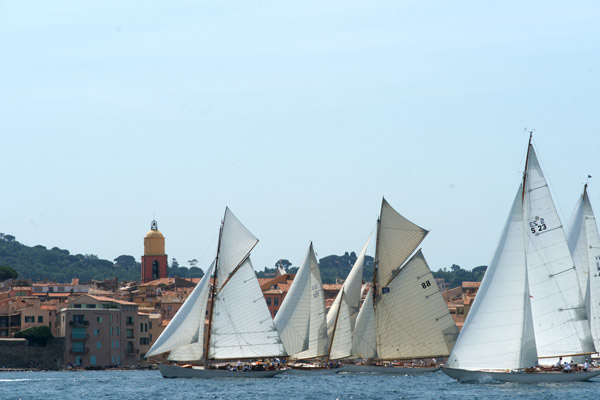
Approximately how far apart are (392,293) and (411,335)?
3.27m

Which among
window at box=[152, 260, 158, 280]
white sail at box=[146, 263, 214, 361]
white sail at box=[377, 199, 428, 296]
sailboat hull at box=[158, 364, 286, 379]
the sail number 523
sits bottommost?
sailboat hull at box=[158, 364, 286, 379]

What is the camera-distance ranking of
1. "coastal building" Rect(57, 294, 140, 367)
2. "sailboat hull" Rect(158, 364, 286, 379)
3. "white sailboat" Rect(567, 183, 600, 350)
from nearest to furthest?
1. "white sailboat" Rect(567, 183, 600, 350)
2. "sailboat hull" Rect(158, 364, 286, 379)
3. "coastal building" Rect(57, 294, 140, 367)

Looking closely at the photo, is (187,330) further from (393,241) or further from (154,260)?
(154,260)

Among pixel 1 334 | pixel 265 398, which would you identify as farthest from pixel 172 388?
pixel 1 334

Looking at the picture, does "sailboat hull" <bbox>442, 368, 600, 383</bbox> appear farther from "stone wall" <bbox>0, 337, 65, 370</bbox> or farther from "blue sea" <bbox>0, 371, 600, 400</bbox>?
"stone wall" <bbox>0, 337, 65, 370</bbox>

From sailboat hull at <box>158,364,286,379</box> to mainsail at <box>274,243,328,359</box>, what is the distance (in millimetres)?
5887

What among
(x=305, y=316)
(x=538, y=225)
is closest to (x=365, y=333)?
(x=305, y=316)

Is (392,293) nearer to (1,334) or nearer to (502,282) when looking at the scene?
(502,282)

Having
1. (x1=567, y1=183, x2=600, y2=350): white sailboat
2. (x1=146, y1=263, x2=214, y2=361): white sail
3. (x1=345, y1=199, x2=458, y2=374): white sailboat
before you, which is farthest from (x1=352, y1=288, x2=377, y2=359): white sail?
(x1=567, y1=183, x2=600, y2=350): white sailboat

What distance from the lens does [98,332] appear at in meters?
142

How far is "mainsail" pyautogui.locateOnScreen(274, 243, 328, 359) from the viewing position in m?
92.1

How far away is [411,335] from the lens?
8819 cm

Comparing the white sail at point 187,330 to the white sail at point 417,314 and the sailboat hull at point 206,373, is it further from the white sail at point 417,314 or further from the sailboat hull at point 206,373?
the white sail at point 417,314

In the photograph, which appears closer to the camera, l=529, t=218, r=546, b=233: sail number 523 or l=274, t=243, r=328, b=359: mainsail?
l=529, t=218, r=546, b=233: sail number 523
